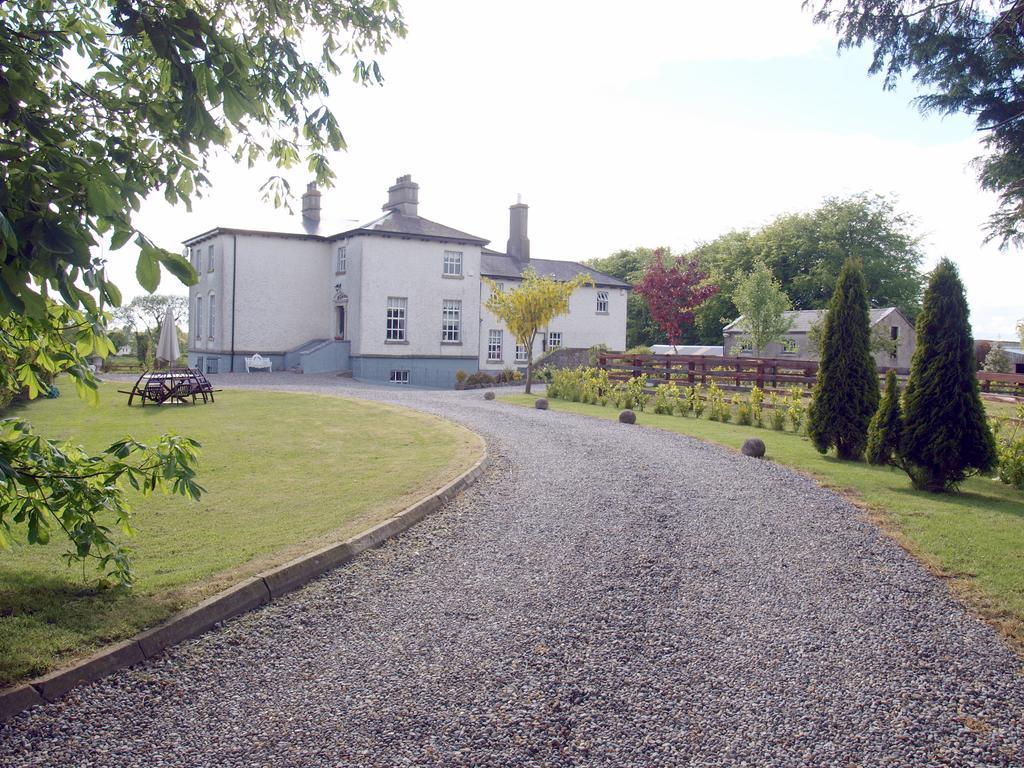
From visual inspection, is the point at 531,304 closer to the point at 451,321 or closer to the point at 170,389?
the point at 170,389

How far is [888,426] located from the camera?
10.8 meters

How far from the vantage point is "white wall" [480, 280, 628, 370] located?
40.3 metres

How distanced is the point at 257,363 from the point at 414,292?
764cm

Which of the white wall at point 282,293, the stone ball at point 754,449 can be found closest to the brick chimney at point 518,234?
the white wall at point 282,293

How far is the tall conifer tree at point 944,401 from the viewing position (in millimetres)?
9930

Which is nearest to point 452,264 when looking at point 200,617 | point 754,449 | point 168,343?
point 168,343

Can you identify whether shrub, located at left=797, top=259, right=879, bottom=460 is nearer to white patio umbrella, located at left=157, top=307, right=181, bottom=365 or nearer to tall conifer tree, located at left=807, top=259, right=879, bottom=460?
tall conifer tree, located at left=807, top=259, right=879, bottom=460

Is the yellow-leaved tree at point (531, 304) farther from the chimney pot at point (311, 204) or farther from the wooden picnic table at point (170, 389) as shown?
the chimney pot at point (311, 204)

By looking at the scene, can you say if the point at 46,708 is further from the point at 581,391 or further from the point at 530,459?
the point at 581,391

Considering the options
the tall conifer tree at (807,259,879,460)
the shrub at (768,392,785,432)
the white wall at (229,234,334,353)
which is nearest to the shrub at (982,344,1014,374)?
the shrub at (768,392,785,432)

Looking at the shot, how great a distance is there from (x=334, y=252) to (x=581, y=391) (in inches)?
700

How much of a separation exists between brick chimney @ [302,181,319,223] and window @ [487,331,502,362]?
10667 millimetres

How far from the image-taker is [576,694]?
4.15m

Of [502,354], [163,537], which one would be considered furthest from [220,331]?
[163,537]
